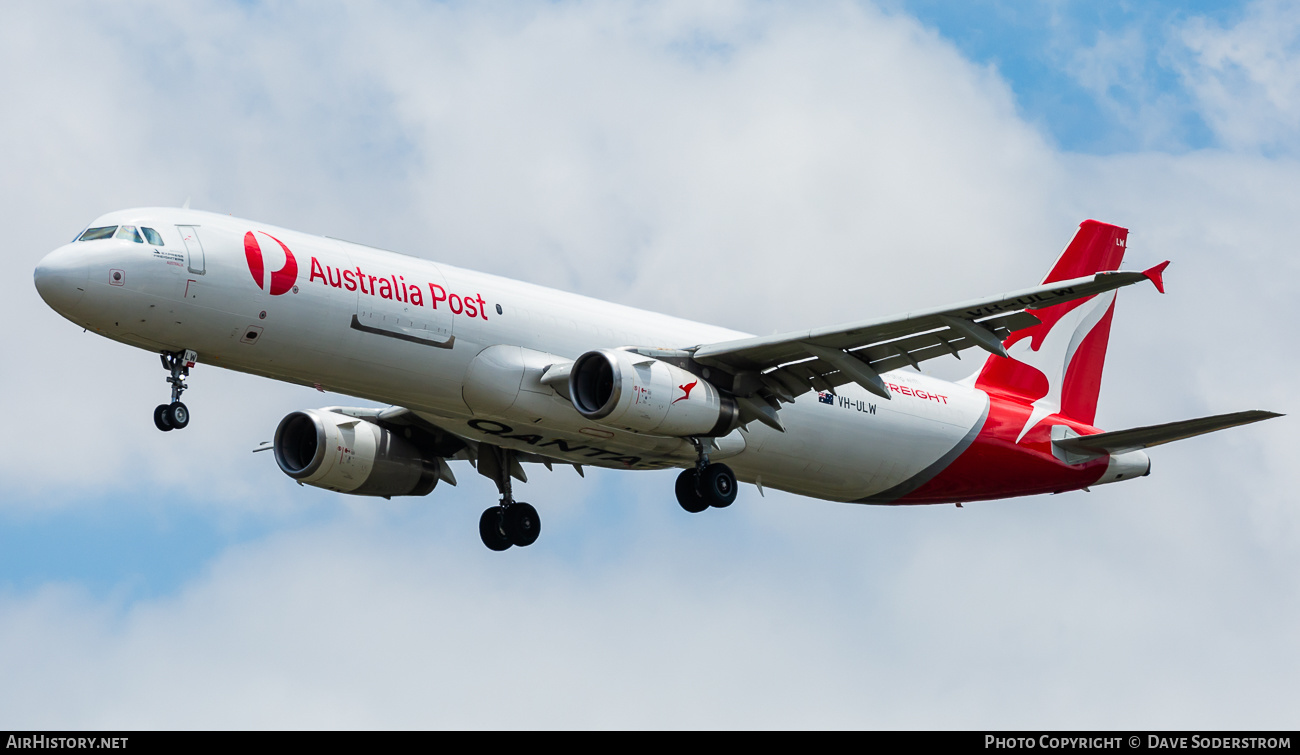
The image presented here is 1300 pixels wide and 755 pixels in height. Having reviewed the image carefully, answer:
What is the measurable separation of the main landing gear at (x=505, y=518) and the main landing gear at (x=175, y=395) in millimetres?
10374

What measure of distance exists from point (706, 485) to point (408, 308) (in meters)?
7.49

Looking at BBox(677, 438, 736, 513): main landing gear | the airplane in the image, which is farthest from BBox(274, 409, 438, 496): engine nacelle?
BBox(677, 438, 736, 513): main landing gear

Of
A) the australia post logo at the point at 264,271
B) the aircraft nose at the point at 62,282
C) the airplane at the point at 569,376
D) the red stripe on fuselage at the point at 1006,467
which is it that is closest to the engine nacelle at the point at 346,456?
the airplane at the point at 569,376

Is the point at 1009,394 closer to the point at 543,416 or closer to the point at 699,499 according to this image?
the point at 699,499

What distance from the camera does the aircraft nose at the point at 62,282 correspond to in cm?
2867

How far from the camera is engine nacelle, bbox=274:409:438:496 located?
37312 mm

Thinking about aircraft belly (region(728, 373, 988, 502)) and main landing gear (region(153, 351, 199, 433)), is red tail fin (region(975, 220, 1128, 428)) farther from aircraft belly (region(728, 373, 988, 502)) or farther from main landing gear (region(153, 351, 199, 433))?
main landing gear (region(153, 351, 199, 433))

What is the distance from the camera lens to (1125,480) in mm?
41625

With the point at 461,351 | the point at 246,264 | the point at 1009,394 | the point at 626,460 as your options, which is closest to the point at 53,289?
the point at 246,264

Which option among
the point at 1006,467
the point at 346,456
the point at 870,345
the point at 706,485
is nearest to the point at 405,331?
the point at 346,456

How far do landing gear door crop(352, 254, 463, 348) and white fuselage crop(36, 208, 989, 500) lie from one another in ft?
0.08

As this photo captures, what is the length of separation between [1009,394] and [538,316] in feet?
47.1

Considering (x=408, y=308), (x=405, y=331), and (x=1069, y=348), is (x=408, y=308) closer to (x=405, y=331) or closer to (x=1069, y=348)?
(x=405, y=331)

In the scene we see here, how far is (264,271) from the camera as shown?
3000 centimetres
